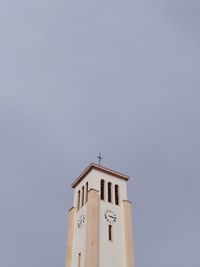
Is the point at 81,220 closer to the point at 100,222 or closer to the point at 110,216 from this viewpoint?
the point at 100,222

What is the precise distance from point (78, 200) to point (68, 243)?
5288mm

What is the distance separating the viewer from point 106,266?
1368 inches

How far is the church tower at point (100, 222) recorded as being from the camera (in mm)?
35594

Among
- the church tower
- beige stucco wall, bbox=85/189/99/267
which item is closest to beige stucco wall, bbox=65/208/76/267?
the church tower

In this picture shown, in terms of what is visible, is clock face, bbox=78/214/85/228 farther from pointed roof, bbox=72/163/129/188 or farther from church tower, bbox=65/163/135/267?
pointed roof, bbox=72/163/129/188

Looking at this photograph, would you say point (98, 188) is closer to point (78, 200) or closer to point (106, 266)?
point (78, 200)

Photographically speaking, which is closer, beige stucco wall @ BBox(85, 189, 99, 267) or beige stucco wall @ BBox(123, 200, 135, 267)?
beige stucco wall @ BBox(85, 189, 99, 267)

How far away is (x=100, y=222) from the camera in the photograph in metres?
37.8

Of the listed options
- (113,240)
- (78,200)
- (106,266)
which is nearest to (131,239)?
(113,240)

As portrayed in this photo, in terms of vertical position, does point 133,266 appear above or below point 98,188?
below

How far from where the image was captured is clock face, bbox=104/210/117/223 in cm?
3866

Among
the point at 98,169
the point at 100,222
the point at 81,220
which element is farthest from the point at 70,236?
the point at 98,169

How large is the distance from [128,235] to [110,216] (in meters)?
2.50

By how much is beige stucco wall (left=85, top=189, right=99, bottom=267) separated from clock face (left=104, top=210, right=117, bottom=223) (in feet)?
4.00
